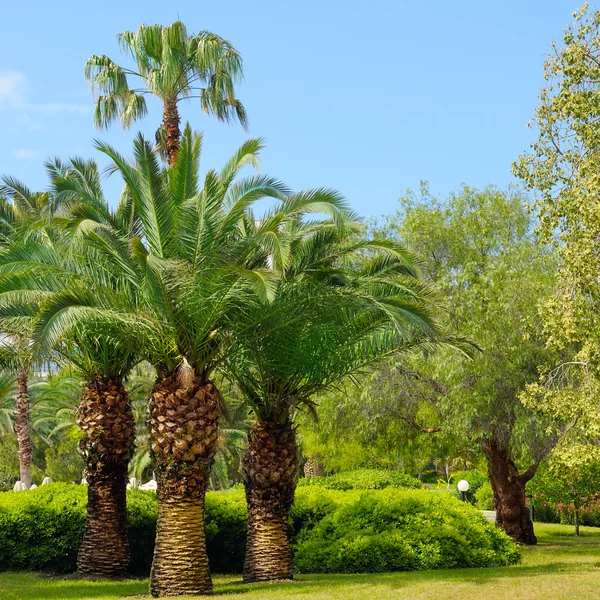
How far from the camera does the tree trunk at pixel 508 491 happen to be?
80.5 feet

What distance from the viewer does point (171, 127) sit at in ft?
71.3

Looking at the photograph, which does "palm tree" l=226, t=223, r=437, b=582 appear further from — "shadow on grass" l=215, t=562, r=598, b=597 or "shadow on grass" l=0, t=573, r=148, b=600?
"shadow on grass" l=0, t=573, r=148, b=600

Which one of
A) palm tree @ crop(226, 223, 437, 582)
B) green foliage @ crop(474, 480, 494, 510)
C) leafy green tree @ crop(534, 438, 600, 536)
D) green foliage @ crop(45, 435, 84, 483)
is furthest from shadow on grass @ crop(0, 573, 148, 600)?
green foliage @ crop(45, 435, 84, 483)

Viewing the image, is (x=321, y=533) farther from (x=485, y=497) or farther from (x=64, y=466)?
(x=64, y=466)

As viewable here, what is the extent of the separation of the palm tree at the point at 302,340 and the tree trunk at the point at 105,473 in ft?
8.33

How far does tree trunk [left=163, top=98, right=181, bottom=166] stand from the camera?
2142 cm

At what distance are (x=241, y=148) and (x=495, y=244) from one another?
39.8 ft

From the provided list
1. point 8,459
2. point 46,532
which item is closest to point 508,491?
point 46,532

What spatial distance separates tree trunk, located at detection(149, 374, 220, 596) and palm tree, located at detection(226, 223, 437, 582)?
1365 mm

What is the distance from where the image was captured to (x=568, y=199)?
1692 centimetres

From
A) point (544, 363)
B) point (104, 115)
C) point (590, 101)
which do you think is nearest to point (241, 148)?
A: point (590, 101)

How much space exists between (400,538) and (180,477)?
214 inches

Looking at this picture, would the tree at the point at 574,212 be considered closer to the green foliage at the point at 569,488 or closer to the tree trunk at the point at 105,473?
the green foliage at the point at 569,488

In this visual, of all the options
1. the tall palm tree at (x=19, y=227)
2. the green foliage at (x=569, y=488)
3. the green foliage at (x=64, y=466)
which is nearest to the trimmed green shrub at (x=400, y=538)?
the green foliage at (x=569, y=488)
